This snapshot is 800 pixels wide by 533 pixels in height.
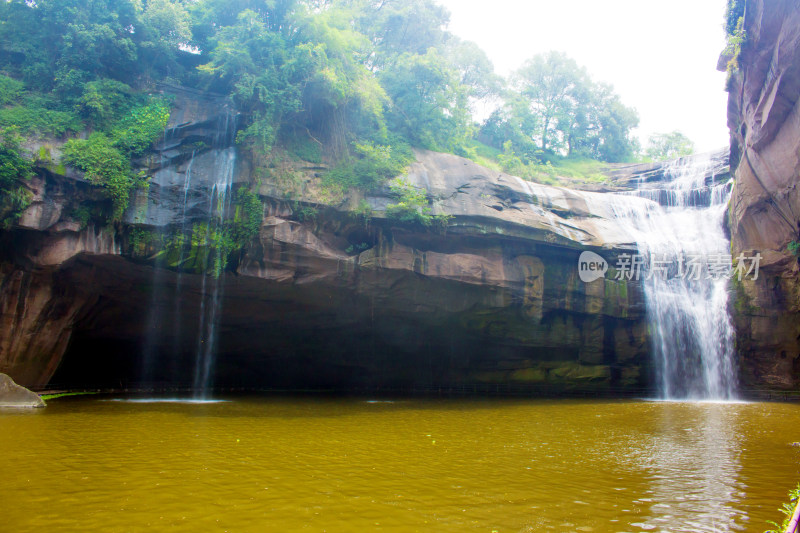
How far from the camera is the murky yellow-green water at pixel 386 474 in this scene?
3.79m

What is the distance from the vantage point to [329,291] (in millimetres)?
14984

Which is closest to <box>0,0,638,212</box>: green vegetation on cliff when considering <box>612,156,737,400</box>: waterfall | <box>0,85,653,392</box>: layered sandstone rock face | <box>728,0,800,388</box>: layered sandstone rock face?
<box>0,85,653,392</box>: layered sandstone rock face

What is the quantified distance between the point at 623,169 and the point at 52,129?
2279cm

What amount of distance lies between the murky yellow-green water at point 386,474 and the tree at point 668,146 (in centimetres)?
2446

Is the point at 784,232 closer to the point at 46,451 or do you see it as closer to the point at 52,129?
the point at 46,451

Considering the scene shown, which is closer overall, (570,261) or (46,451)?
(46,451)

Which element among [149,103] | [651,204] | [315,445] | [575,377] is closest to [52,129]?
[149,103]

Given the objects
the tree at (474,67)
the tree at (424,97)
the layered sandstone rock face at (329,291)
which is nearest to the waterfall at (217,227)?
the layered sandstone rock face at (329,291)

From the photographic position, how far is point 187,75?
668 inches

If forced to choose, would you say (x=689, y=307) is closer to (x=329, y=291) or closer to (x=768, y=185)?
(x=768, y=185)

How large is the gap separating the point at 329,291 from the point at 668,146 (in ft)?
85.5

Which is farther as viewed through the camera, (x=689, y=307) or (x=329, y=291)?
(x=689, y=307)

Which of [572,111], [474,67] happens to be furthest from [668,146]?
[474,67]

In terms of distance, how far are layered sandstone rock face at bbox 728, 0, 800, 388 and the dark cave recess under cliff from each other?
360 centimetres
